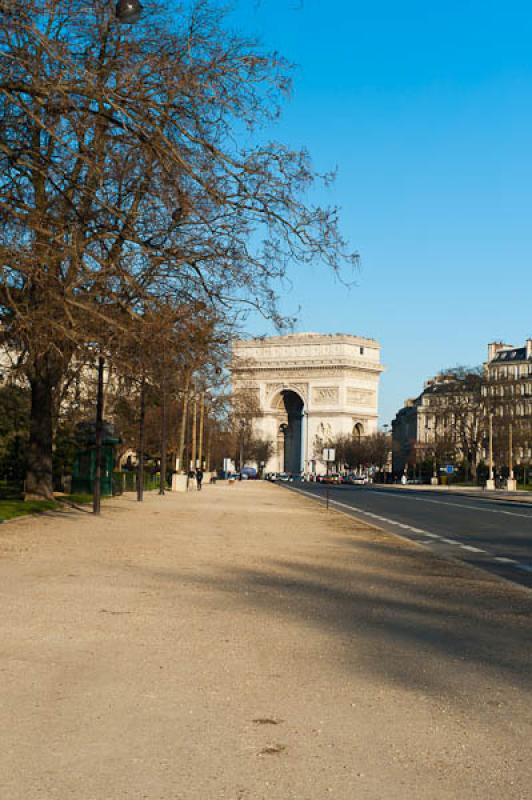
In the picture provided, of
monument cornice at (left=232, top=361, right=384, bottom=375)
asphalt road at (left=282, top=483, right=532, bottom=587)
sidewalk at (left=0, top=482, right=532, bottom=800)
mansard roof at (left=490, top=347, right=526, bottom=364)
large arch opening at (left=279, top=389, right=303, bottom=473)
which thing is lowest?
sidewalk at (left=0, top=482, right=532, bottom=800)

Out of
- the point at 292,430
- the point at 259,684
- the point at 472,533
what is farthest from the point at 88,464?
the point at 292,430

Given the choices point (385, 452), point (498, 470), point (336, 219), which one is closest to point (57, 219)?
point (336, 219)

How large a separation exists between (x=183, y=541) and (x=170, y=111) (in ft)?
26.7

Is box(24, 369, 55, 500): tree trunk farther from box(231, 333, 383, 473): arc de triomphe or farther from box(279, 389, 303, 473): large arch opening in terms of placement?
box(279, 389, 303, 473): large arch opening

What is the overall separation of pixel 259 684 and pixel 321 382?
147 m

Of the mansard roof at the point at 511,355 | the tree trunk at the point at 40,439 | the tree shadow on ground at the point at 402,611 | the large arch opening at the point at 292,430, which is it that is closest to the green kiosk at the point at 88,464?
the tree trunk at the point at 40,439

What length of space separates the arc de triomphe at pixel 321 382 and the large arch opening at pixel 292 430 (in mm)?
2171

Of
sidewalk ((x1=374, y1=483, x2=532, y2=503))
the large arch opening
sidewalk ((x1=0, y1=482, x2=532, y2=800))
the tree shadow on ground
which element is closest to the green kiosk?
sidewalk ((x1=374, y1=483, x2=532, y2=503))

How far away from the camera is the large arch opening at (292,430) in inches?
6511

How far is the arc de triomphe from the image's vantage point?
6004 inches

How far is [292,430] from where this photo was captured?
172500 millimetres

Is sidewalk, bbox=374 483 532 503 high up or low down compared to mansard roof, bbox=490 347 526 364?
down

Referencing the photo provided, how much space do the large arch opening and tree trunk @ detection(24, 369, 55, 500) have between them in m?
127

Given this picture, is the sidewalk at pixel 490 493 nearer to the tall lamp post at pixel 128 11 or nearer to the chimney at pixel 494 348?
the tall lamp post at pixel 128 11
